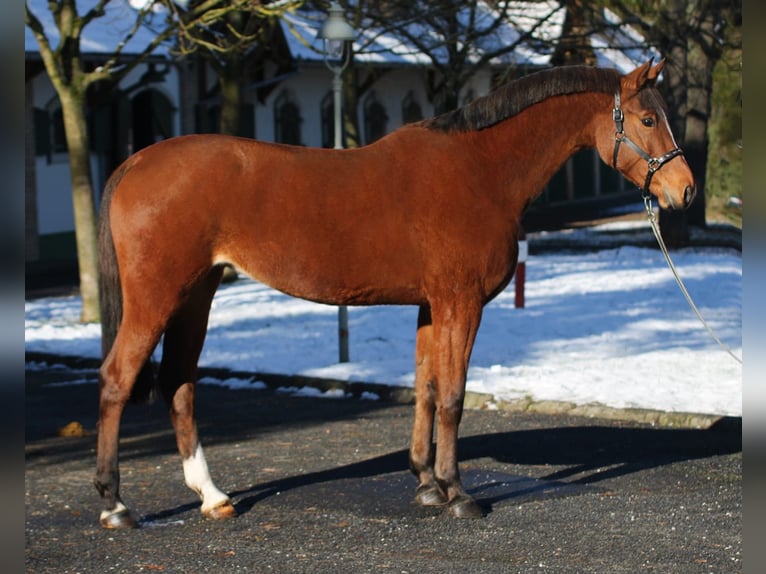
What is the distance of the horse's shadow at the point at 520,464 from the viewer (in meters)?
6.59

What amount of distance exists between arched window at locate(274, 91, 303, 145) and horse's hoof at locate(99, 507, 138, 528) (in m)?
26.2

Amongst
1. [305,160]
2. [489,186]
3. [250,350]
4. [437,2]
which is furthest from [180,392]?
[437,2]

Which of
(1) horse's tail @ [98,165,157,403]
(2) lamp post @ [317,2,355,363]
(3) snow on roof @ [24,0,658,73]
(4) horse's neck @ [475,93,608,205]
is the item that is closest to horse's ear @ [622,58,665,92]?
(4) horse's neck @ [475,93,608,205]

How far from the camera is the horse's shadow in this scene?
6586mm

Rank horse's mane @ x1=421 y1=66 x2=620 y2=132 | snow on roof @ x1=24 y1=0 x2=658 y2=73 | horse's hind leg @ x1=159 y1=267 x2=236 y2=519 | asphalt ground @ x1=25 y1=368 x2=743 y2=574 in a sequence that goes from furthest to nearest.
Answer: snow on roof @ x1=24 y1=0 x2=658 y2=73 → horse's mane @ x1=421 y1=66 x2=620 y2=132 → horse's hind leg @ x1=159 y1=267 x2=236 y2=519 → asphalt ground @ x1=25 y1=368 x2=743 y2=574

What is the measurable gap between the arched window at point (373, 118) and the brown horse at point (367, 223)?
28.3 meters

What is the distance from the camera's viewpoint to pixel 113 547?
5574 millimetres

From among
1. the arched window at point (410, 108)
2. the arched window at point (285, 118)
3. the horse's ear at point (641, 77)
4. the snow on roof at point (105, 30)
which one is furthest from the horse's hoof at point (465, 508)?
the arched window at point (410, 108)

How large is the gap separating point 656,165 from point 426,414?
1854 mm

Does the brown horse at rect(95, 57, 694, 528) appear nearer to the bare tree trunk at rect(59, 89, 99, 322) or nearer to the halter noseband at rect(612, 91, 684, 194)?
the halter noseband at rect(612, 91, 684, 194)

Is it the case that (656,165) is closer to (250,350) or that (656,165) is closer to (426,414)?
(426,414)

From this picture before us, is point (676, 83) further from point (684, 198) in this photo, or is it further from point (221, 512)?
point (221, 512)

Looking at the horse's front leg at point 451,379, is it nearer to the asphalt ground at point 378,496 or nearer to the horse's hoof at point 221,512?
the asphalt ground at point 378,496

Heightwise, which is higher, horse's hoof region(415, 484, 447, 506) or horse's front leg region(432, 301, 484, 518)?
horse's front leg region(432, 301, 484, 518)
